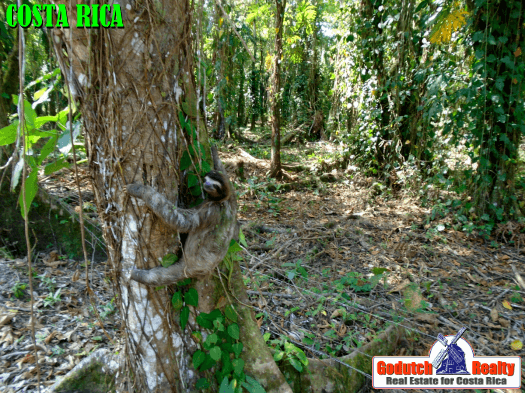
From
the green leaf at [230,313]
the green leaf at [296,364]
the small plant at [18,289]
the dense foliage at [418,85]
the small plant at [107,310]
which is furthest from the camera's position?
the dense foliage at [418,85]

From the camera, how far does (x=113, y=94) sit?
5.48 feet

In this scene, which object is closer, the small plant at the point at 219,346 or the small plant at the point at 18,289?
the small plant at the point at 219,346

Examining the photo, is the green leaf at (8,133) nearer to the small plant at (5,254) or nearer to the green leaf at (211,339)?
the green leaf at (211,339)

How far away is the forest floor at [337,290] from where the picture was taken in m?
2.88

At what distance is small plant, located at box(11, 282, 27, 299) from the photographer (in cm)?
321

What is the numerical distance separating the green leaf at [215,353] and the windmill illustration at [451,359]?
2093mm

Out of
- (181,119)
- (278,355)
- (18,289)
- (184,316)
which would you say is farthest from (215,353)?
(18,289)

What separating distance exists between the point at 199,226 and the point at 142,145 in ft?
1.95

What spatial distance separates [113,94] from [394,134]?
6865 mm

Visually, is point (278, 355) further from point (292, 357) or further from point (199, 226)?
point (199, 226)

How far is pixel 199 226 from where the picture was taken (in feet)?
6.39

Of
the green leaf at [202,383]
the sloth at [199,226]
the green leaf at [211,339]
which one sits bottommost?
the green leaf at [202,383]

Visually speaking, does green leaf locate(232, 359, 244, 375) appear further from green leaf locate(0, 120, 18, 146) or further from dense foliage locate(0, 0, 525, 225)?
green leaf locate(0, 120, 18, 146)

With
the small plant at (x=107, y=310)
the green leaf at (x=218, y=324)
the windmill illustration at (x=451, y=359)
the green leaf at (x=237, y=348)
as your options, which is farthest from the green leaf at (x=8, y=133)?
the windmill illustration at (x=451, y=359)
